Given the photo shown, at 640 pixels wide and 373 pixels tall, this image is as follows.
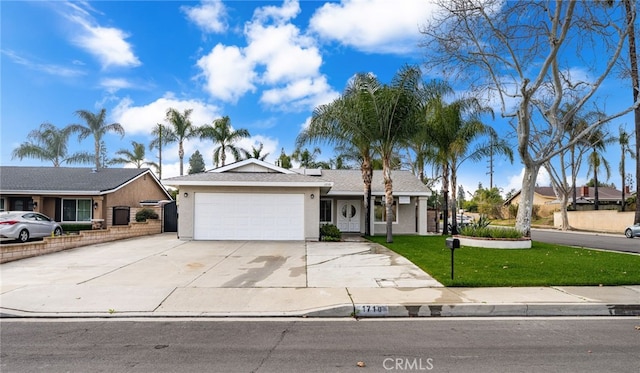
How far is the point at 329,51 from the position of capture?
1803cm

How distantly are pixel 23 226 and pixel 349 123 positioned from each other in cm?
1424

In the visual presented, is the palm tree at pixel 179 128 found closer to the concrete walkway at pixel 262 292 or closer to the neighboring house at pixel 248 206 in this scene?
the neighboring house at pixel 248 206

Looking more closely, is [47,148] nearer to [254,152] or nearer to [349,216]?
[254,152]

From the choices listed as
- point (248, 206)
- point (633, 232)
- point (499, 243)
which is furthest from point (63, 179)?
point (633, 232)

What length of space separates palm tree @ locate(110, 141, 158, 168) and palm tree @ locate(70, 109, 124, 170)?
10.5 meters

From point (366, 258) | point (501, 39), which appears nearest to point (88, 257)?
point (366, 258)

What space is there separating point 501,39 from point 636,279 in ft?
32.3

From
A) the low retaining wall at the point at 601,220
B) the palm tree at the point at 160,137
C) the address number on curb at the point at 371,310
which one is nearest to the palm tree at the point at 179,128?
the palm tree at the point at 160,137

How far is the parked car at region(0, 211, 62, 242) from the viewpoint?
13.8 meters

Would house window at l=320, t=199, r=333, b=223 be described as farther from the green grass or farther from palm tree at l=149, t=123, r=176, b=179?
palm tree at l=149, t=123, r=176, b=179

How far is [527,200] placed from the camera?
619 inches

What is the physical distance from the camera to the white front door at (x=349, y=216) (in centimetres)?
2275

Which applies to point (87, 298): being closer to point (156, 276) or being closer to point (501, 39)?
point (156, 276)

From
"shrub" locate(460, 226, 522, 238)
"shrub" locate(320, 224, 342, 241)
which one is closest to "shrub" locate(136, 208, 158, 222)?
"shrub" locate(320, 224, 342, 241)
